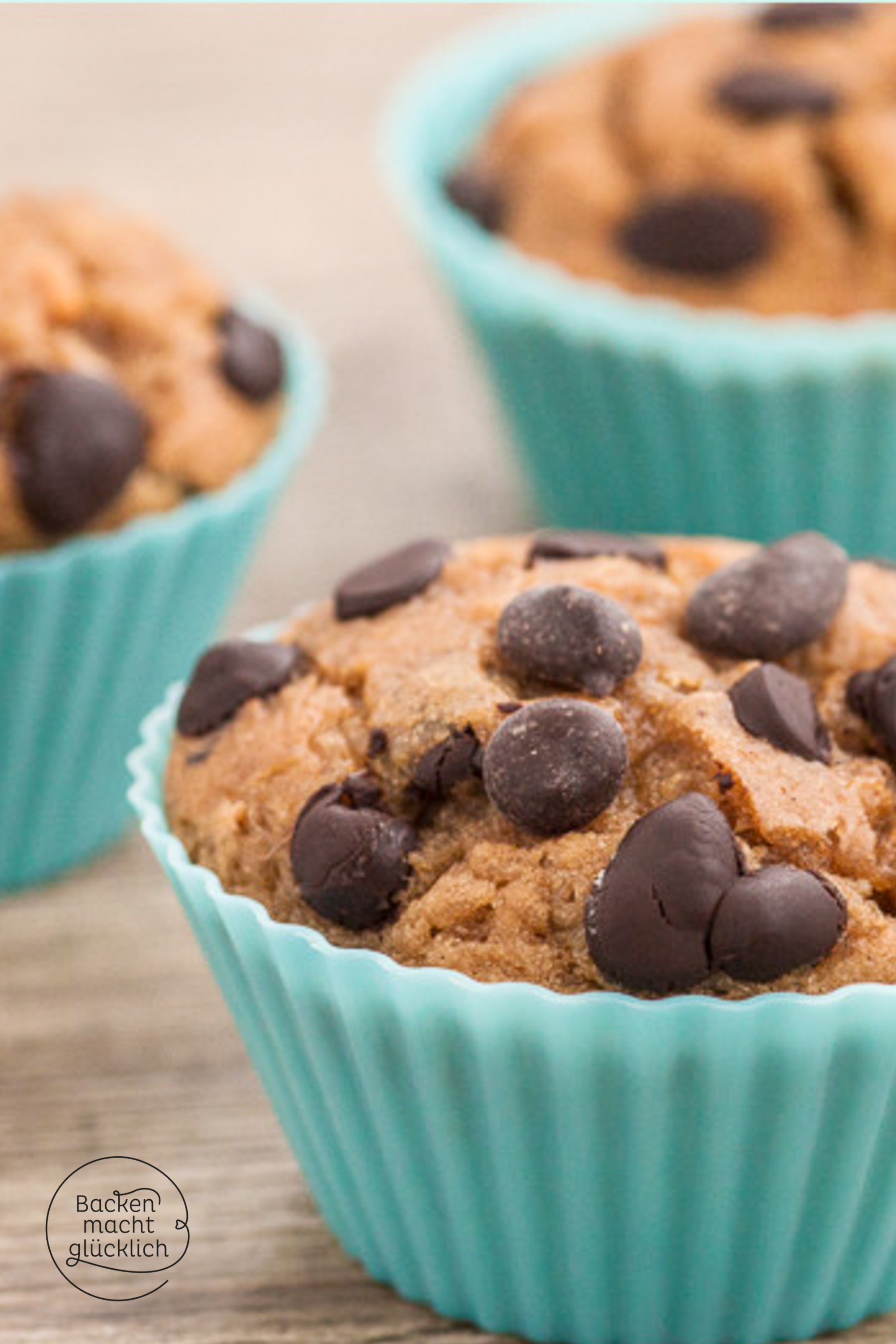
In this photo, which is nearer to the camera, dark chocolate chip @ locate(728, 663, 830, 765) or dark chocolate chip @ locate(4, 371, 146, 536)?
dark chocolate chip @ locate(728, 663, 830, 765)

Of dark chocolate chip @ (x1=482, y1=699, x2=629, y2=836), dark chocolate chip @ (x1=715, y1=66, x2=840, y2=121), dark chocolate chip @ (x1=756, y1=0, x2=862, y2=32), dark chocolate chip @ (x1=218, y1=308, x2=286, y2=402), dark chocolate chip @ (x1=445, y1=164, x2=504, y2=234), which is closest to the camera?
dark chocolate chip @ (x1=482, y1=699, x2=629, y2=836)

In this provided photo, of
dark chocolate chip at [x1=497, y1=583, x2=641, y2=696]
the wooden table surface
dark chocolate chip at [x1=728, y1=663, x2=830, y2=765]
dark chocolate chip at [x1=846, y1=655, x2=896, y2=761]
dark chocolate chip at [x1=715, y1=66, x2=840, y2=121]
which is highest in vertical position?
dark chocolate chip at [x1=497, y1=583, x2=641, y2=696]

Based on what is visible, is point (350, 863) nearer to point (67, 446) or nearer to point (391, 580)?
point (391, 580)

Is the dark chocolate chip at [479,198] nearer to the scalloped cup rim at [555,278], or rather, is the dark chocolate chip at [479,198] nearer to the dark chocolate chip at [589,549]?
the scalloped cup rim at [555,278]

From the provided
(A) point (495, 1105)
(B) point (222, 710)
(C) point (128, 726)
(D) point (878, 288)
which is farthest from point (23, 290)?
(A) point (495, 1105)

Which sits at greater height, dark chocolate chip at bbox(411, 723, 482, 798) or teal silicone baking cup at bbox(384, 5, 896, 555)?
dark chocolate chip at bbox(411, 723, 482, 798)

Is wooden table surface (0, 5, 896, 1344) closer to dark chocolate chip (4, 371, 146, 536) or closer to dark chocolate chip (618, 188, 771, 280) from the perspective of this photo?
dark chocolate chip (4, 371, 146, 536)

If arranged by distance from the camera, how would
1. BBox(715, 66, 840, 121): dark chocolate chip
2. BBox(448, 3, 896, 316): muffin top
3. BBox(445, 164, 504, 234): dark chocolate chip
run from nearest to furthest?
BBox(448, 3, 896, 316): muffin top → BBox(715, 66, 840, 121): dark chocolate chip → BBox(445, 164, 504, 234): dark chocolate chip

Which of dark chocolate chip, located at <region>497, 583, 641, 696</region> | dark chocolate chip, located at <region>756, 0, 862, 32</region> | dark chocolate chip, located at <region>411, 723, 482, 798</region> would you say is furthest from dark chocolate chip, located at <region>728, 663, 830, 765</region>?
dark chocolate chip, located at <region>756, 0, 862, 32</region>
